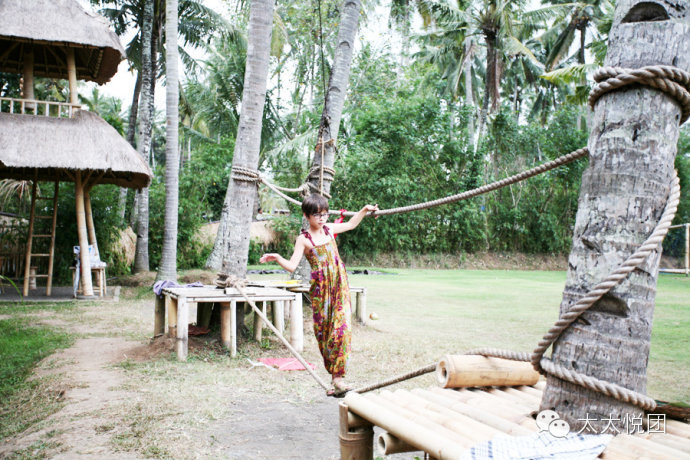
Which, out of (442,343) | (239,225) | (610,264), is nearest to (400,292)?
(442,343)

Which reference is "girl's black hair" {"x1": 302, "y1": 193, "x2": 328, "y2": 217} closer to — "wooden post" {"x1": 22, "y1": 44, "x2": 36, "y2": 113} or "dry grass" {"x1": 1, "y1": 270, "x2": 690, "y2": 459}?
"dry grass" {"x1": 1, "y1": 270, "x2": 690, "y2": 459}

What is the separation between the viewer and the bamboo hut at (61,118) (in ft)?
30.0

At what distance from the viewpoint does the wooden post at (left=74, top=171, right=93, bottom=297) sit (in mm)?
10148

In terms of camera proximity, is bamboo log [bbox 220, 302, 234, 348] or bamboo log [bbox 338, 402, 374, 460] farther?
bamboo log [bbox 220, 302, 234, 348]

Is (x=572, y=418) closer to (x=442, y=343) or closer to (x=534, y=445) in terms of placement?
(x=534, y=445)


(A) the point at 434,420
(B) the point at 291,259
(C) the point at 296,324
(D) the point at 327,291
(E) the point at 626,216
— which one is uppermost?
(E) the point at 626,216

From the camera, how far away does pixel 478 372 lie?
253 cm

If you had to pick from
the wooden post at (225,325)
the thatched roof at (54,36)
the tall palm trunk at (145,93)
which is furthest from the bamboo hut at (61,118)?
the wooden post at (225,325)

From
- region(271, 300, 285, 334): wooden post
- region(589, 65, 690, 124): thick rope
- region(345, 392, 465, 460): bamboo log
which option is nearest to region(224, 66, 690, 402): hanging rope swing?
region(589, 65, 690, 124): thick rope

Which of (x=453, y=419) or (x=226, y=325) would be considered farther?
(x=226, y=325)

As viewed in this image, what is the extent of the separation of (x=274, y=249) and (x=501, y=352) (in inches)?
765

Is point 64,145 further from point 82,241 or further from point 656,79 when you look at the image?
point 656,79

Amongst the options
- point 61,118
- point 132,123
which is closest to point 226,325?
point 61,118

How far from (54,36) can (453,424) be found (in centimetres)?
981
